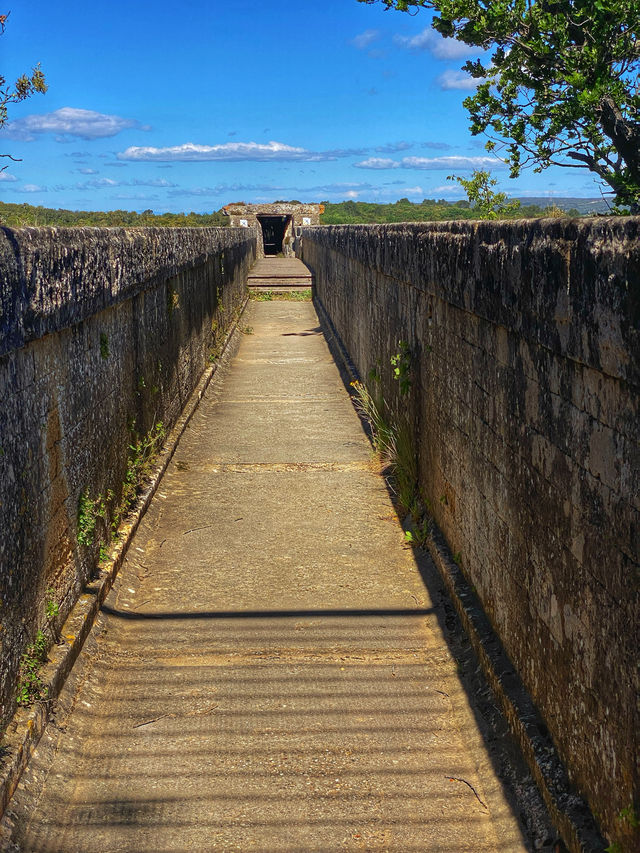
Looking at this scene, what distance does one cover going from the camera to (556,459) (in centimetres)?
252

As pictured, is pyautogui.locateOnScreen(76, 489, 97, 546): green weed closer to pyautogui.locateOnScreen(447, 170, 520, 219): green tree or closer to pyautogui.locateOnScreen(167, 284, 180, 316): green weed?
pyautogui.locateOnScreen(167, 284, 180, 316): green weed

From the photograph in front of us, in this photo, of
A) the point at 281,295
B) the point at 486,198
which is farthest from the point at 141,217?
the point at 486,198

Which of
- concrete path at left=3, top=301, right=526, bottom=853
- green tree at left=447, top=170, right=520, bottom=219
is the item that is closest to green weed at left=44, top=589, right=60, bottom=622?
concrete path at left=3, top=301, right=526, bottom=853

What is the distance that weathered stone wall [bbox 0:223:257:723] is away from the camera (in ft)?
9.38

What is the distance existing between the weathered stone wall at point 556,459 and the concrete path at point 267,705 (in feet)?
1.40

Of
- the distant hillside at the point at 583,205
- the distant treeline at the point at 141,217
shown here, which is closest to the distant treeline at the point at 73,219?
the distant treeline at the point at 141,217

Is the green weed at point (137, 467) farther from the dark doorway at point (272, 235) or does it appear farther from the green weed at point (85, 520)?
the dark doorway at point (272, 235)

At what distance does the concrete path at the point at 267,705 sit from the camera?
261 centimetres

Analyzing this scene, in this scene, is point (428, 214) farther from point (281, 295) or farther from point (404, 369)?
point (404, 369)

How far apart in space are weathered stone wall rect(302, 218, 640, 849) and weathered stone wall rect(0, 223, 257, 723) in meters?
1.66

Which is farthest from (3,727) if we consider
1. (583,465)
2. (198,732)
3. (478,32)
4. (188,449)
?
(478,32)

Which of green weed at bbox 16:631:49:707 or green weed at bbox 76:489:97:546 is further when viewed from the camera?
green weed at bbox 76:489:97:546

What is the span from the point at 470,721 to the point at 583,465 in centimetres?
132

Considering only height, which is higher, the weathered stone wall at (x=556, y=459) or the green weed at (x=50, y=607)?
the weathered stone wall at (x=556, y=459)
